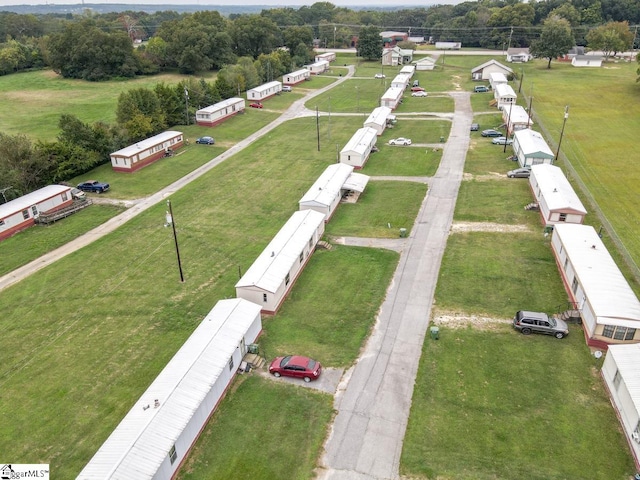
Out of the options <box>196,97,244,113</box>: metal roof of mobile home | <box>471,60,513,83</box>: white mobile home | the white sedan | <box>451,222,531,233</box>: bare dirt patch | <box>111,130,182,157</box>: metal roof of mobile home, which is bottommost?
<box>451,222,531,233</box>: bare dirt patch

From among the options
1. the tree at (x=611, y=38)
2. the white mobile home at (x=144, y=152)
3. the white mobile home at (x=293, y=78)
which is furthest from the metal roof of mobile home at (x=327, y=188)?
the tree at (x=611, y=38)

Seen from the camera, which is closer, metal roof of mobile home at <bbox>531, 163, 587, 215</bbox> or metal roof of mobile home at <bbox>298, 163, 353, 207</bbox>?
metal roof of mobile home at <bbox>531, 163, 587, 215</bbox>

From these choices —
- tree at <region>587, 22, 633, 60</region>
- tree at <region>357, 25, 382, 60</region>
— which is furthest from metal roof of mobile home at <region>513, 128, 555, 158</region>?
tree at <region>357, 25, 382, 60</region>

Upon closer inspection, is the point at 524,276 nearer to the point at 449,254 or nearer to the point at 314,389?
the point at 449,254

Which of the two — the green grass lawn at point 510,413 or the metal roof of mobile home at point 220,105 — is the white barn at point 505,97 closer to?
the metal roof of mobile home at point 220,105

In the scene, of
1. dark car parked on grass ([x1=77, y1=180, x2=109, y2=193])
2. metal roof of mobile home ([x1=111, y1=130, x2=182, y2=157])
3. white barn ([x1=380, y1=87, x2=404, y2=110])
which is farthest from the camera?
white barn ([x1=380, y1=87, x2=404, y2=110])

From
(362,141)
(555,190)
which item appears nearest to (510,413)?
(555,190)

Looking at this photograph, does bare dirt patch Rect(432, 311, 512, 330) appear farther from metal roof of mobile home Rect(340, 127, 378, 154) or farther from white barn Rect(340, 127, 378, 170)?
metal roof of mobile home Rect(340, 127, 378, 154)
